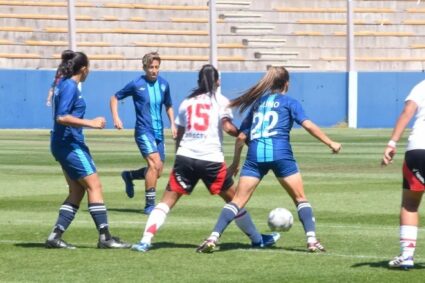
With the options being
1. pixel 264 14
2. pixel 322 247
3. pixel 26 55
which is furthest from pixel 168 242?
pixel 264 14

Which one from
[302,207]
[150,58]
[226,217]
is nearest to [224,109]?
[226,217]

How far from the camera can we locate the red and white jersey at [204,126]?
11.8 meters

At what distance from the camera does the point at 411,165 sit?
33.7 ft

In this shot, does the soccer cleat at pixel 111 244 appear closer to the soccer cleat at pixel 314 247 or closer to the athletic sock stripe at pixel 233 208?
the athletic sock stripe at pixel 233 208

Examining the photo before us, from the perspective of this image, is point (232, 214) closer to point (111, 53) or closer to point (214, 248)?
point (214, 248)

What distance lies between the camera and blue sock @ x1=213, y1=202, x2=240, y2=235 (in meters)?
11.5

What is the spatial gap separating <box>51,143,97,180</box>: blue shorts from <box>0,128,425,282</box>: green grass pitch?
73cm

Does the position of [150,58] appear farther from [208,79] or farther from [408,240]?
[408,240]

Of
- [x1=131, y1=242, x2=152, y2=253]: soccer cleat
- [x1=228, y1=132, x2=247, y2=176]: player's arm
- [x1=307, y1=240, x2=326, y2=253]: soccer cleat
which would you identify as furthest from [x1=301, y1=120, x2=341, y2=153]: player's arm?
[x1=131, y1=242, x2=152, y2=253]: soccer cleat

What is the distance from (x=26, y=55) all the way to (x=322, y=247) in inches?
1234

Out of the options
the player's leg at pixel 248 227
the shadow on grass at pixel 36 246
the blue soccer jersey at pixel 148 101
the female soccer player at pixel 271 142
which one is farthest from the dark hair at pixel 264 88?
the blue soccer jersey at pixel 148 101

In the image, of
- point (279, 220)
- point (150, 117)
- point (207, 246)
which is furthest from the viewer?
point (150, 117)

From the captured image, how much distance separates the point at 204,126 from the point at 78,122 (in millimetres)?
1192

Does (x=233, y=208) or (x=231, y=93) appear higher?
(x=233, y=208)
